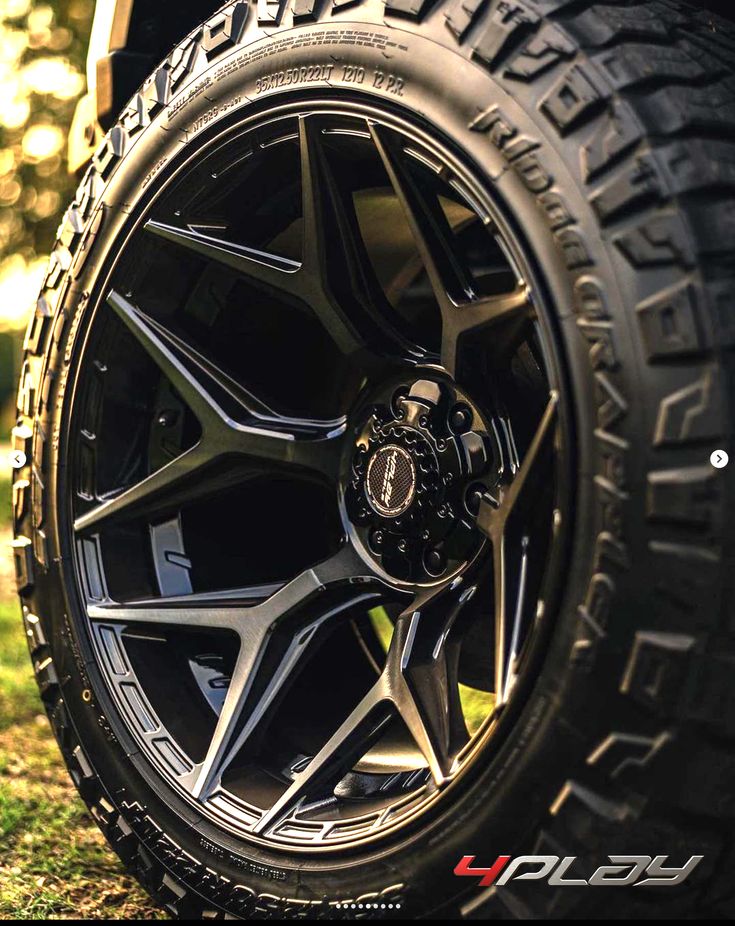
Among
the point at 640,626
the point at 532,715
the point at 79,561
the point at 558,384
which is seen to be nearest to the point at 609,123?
Answer: the point at 558,384

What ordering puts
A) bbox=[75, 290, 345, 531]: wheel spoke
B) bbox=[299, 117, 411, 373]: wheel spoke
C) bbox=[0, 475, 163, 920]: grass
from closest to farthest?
bbox=[299, 117, 411, 373]: wheel spoke
bbox=[75, 290, 345, 531]: wheel spoke
bbox=[0, 475, 163, 920]: grass

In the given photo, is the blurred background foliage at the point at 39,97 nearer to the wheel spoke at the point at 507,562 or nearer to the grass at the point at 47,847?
the grass at the point at 47,847

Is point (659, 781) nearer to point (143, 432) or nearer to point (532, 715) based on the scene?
point (532, 715)

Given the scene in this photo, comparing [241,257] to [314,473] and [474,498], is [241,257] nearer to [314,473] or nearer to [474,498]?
[314,473]

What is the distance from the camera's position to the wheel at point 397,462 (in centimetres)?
140

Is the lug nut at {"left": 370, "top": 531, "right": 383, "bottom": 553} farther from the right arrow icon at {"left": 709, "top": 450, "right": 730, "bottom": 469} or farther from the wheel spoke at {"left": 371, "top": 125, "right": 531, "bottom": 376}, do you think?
the right arrow icon at {"left": 709, "top": 450, "right": 730, "bottom": 469}

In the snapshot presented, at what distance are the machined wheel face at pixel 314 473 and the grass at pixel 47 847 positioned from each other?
38cm

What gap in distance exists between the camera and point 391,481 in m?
1.88

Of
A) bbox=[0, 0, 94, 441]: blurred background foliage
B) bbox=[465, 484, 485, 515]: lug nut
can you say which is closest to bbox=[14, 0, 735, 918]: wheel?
bbox=[465, 484, 485, 515]: lug nut

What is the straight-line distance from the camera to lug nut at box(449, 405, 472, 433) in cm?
181

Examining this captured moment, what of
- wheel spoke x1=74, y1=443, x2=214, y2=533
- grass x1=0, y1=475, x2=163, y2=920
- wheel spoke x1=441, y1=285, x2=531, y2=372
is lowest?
grass x1=0, y1=475, x2=163, y2=920

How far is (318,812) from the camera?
1856 millimetres

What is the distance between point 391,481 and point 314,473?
0.19 metres

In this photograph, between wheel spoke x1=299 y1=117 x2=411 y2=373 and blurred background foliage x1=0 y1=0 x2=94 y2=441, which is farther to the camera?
blurred background foliage x1=0 y1=0 x2=94 y2=441
